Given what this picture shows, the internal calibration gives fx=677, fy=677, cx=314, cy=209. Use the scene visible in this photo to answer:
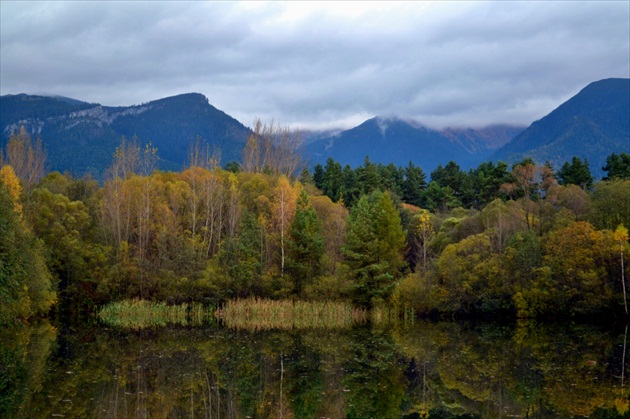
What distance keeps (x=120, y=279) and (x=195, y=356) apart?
28.0 metres

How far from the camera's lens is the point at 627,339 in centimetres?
3903

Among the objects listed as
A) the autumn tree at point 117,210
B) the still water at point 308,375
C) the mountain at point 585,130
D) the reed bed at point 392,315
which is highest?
the mountain at point 585,130

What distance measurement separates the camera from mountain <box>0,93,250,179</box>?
14175cm

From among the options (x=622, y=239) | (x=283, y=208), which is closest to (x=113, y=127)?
(x=283, y=208)

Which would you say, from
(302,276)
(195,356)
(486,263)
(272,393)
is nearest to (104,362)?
(195,356)

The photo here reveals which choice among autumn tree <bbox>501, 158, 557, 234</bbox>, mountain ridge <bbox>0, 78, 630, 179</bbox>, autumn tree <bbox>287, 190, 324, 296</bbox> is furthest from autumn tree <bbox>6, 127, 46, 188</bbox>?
mountain ridge <bbox>0, 78, 630, 179</bbox>

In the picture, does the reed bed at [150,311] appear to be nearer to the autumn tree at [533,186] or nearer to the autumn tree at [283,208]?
the autumn tree at [283,208]

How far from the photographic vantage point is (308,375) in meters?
26.4

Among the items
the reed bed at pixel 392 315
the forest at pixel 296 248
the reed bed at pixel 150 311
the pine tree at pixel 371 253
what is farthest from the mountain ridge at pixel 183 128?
the reed bed at pixel 392 315

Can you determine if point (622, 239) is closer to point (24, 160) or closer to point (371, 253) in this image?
point (371, 253)

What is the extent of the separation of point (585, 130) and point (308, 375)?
140 meters

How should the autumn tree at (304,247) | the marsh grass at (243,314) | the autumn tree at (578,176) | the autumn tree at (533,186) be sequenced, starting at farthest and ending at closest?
the autumn tree at (578,176) < the autumn tree at (533,186) < the autumn tree at (304,247) < the marsh grass at (243,314)

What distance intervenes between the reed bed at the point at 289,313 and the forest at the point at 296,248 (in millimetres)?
1610

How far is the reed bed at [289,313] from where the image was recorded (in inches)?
1933
